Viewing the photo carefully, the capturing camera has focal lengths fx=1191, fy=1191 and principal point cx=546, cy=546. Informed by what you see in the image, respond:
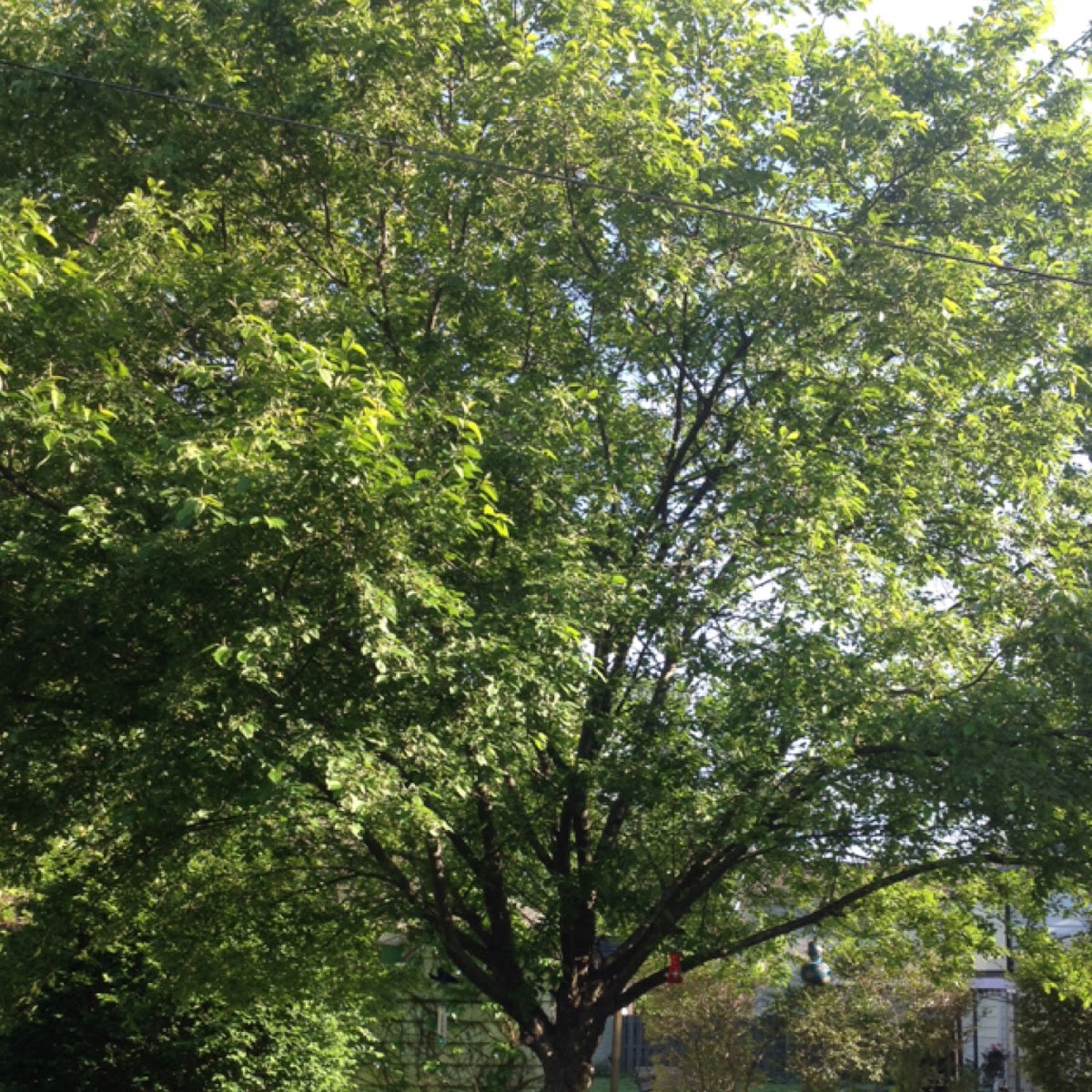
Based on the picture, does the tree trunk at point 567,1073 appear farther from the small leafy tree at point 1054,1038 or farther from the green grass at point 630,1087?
the green grass at point 630,1087

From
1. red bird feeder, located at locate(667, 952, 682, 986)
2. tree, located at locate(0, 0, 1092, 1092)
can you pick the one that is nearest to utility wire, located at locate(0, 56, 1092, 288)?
tree, located at locate(0, 0, 1092, 1092)

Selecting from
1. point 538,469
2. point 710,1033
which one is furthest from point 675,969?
point 710,1033

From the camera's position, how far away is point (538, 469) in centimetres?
773

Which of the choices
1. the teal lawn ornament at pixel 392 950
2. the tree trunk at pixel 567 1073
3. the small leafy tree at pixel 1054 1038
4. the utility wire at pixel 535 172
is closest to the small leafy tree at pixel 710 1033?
the small leafy tree at pixel 1054 1038

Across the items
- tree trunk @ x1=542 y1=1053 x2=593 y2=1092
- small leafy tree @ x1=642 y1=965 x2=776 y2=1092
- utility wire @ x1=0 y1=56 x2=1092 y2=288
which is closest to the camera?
utility wire @ x1=0 y1=56 x2=1092 y2=288

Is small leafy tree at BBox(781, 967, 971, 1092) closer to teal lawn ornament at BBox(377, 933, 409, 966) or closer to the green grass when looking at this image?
the green grass

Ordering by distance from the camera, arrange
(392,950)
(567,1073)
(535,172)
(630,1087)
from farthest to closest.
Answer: (630,1087) → (392,950) → (567,1073) → (535,172)

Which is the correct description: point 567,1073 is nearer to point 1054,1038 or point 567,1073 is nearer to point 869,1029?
point 869,1029

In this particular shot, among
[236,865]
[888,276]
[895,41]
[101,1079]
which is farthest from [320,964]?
[895,41]

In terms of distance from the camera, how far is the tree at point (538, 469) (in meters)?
6.12

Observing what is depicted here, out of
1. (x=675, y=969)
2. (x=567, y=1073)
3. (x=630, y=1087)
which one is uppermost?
(x=675, y=969)

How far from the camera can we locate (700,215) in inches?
344

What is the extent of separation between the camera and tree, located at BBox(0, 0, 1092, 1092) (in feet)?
20.1

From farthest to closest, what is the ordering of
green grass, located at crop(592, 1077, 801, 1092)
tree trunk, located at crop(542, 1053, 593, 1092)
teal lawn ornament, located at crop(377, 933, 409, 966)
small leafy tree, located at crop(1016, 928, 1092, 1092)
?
green grass, located at crop(592, 1077, 801, 1092) < small leafy tree, located at crop(1016, 928, 1092, 1092) < teal lawn ornament, located at crop(377, 933, 409, 966) < tree trunk, located at crop(542, 1053, 593, 1092)
